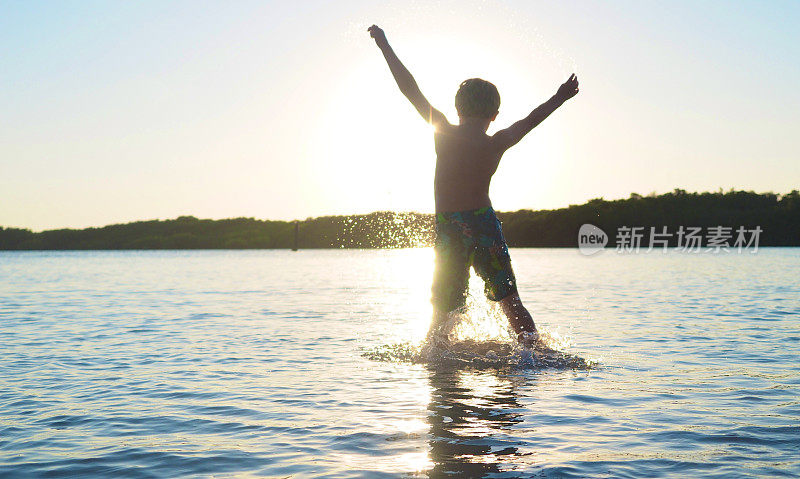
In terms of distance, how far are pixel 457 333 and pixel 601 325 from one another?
5050mm

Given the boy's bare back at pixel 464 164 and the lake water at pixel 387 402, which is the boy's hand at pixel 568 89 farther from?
the lake water at pixel 387 402

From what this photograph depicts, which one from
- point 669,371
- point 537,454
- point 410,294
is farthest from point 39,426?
point 410,294

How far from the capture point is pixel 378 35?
691 cm

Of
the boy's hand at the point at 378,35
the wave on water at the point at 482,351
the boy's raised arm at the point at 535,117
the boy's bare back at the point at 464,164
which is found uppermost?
the boy's hand at the point at 378,35

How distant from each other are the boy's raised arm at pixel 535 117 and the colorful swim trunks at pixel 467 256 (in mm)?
683

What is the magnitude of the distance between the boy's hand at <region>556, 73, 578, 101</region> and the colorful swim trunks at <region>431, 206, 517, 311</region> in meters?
1.27

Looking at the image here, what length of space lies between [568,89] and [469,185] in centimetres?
130

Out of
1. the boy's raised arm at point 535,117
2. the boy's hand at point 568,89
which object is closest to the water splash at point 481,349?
the boy's raised arm at point 535,117

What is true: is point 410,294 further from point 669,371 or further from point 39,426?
point 39,426

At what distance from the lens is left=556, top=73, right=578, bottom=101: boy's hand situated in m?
6.96

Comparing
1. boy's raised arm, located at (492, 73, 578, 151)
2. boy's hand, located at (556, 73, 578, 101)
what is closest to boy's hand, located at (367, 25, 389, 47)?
boy's raised arm, located at (492, 73, 578, 151)

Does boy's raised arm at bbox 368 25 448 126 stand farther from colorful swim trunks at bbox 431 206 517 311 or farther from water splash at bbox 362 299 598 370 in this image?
water splash at bbox 362 299 598 370

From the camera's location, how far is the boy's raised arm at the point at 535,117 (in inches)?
273

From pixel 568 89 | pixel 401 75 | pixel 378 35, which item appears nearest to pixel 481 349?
pixel 568 89
